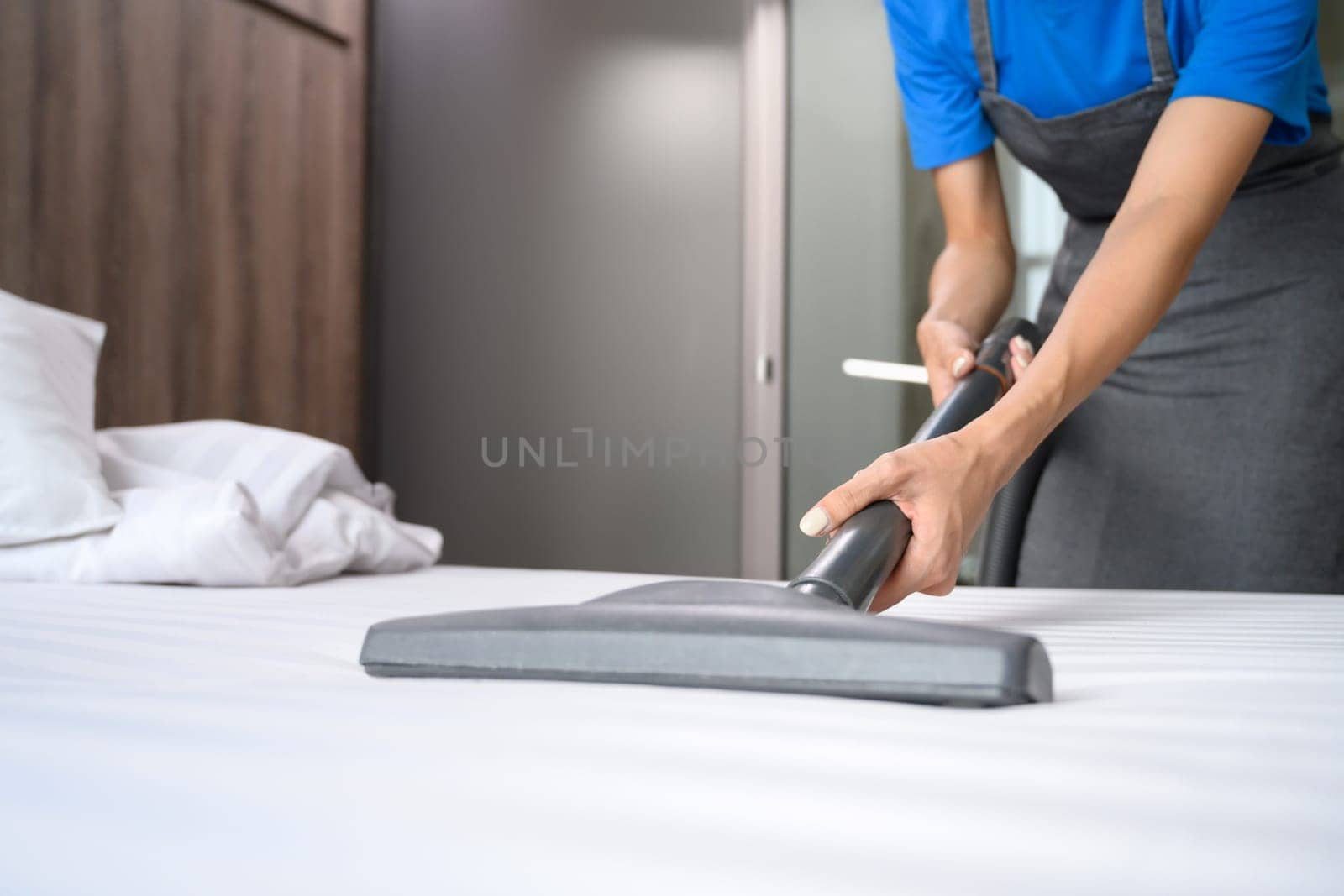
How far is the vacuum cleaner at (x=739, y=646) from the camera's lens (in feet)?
1.67

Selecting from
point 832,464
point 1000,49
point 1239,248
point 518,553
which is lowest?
point 518,553

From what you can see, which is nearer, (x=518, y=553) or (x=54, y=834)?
(x=54, y=834)

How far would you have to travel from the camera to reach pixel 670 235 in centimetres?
356

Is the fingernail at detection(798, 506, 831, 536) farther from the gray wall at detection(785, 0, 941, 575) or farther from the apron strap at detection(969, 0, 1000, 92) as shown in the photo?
the gray wall at detection(785, 0, 941, 575)

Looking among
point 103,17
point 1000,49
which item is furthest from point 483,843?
point 103,17

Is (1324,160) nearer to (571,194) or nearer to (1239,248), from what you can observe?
(1239,248)

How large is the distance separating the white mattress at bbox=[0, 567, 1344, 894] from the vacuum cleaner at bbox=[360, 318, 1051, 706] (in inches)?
0.5

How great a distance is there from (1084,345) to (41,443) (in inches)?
49.3

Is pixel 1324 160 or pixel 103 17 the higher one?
pixel 103 17

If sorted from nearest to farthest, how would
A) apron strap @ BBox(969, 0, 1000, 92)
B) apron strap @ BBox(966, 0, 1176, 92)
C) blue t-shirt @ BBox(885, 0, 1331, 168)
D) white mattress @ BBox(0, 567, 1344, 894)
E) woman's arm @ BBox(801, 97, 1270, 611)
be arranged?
1. white mattress @ BBox(0, 567, 1344, 894)
2. woman's arm @ BBox(801, 97, 1270, 611)
3. blue t-shirt @ BBox(885, 0, 1331, 168)
4. apron strap @ BBox(966, 0, 1176, 92)
5. apron strap @ BBox(969, 0, 1000, 92)

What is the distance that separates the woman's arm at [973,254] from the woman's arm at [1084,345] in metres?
0.42

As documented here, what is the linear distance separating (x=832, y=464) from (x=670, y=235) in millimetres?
909

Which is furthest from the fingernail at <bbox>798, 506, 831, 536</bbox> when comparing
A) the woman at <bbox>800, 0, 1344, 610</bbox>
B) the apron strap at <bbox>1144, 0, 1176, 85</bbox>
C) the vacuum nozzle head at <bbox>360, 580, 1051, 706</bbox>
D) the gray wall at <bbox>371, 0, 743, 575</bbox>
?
the gray wall at <bbox>371, 0, 743, 575</bbox>

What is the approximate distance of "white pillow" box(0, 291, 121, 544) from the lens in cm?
137
